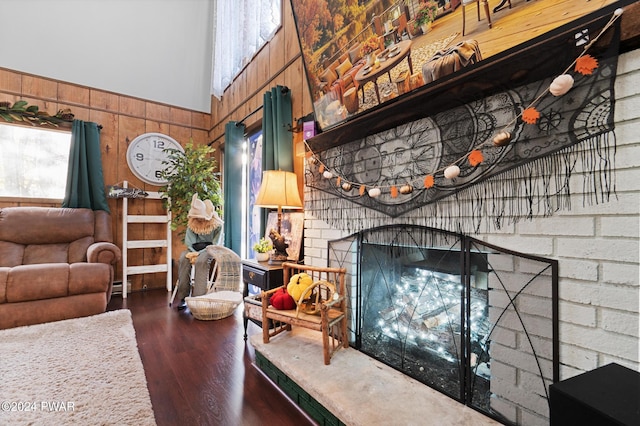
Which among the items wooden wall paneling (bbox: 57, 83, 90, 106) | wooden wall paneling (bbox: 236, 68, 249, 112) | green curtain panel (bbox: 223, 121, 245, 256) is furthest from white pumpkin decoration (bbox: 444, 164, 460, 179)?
wooden wall paneling (bbox: 57, 83, 90, 106)

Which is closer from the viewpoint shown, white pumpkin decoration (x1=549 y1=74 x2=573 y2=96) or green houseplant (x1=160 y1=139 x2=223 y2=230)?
white pumpkin decoration (x1=549 y1=74 x2=573 y2=96)

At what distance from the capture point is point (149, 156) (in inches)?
157

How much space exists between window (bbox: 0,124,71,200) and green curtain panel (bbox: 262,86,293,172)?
9.26 ft

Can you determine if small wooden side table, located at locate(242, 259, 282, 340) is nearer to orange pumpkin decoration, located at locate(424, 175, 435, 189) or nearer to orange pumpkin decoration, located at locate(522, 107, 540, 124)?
→ orange pumpkin decoration, located at locate(424, 175, 435, 189)

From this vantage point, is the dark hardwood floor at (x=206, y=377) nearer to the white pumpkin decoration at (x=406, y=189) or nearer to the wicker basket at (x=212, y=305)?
the wicker basket at (x=212, y=305)

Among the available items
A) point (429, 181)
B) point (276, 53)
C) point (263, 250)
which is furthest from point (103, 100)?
point (429, 181)

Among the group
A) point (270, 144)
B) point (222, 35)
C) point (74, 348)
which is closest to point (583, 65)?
point (270, 144)

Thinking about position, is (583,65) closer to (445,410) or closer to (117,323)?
(445,410)

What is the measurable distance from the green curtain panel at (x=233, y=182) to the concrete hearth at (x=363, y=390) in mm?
1936

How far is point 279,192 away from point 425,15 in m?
1.35

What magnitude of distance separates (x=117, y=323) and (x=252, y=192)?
6.26 feet

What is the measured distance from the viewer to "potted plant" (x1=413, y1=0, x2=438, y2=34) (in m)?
1.23

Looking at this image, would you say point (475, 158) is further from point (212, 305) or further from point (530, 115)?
point (212, 305)

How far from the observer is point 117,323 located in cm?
248
